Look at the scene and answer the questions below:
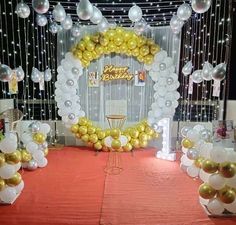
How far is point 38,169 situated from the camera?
15.0ft

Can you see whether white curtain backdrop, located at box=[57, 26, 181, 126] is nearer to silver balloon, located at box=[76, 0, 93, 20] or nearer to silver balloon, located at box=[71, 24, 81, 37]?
silver balloon, located at box=[71, 24, 81, 37]

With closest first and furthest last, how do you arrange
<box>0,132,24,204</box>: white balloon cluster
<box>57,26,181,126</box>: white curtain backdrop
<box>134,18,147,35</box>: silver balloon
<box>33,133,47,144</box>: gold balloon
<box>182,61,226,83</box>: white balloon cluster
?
<box>0,132,24,204</box>: white balloon cluster < <box>182,61,226,83</box>: white balloon cluster < <box>33,133,47,144</box>: gold balloon < <box>134,18,147,35</box>: silver balloon < <box>57,26,181,126</box>: white curtain backdrop

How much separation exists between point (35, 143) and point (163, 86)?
99.5 inches

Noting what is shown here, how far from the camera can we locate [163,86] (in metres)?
5.41

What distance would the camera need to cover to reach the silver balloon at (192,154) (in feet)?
13.4

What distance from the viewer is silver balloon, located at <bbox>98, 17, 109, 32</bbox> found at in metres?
5.02

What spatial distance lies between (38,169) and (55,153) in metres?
0.94

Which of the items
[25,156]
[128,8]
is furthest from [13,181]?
[128,8]

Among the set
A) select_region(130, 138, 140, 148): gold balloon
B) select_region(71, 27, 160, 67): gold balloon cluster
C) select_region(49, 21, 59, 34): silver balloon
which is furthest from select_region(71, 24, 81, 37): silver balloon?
select_region(130, 138, 140, 148): gold balloon

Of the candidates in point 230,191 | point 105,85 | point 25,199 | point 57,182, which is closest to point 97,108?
point 105,85

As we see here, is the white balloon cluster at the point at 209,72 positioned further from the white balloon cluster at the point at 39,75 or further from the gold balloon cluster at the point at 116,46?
the white balloon cluster at the point at 39,75

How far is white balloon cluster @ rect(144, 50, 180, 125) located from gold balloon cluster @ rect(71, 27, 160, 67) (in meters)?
0.16

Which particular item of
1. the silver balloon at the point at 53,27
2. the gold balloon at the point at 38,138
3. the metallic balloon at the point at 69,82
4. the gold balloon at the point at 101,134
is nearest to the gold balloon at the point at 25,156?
the gold balloon at the point at 38,138

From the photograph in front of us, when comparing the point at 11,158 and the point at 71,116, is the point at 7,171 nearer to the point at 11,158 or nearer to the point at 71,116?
the point at 11,158
